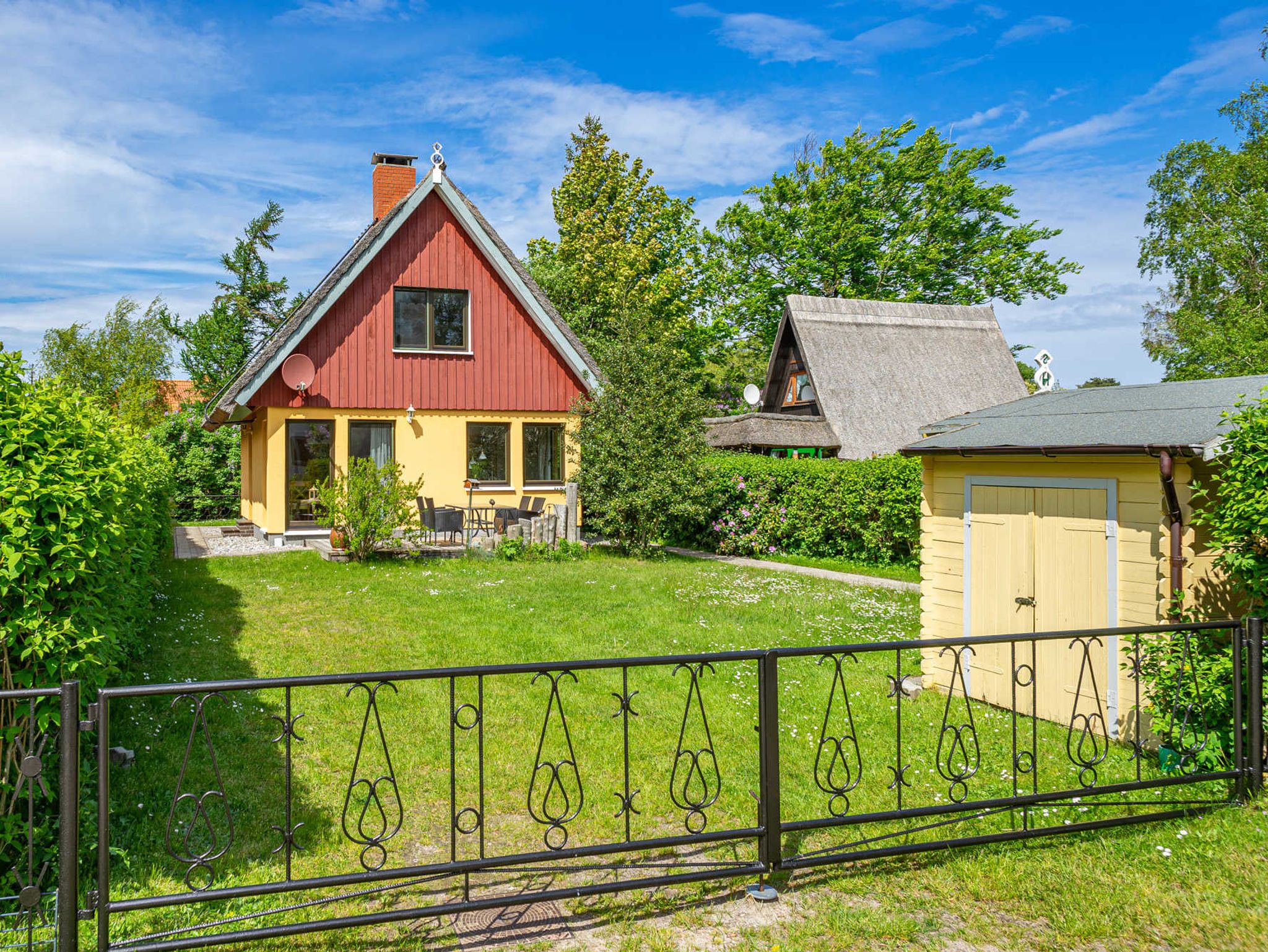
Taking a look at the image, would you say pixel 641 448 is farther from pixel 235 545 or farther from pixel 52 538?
pixel 52 538

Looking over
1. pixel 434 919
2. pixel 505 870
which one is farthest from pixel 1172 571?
pixel 434 919

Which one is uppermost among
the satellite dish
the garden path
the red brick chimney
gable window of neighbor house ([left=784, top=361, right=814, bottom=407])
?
the red brick chimney

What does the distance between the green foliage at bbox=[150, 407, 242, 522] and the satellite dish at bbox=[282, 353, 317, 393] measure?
9.73m

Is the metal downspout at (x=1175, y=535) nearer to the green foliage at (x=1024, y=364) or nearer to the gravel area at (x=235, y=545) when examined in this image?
the gravel area at (x=235, y=545)

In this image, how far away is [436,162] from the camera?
18.3 meters

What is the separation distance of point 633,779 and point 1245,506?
4217 millimetres

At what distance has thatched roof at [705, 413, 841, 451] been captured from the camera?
2391 cm

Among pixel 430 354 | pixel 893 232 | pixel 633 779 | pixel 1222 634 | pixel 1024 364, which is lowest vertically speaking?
pixel 633 779

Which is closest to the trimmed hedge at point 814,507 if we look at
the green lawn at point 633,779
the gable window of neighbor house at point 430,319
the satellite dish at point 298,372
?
the green lawn at point 633,779

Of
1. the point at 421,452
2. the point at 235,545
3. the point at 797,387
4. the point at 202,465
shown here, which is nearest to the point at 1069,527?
the point at 421,452

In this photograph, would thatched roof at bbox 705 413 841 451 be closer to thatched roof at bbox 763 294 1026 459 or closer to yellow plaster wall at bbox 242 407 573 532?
thatched roof at bbox 763 294 1026 459

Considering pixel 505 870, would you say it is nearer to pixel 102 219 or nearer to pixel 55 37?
pixel 55 37

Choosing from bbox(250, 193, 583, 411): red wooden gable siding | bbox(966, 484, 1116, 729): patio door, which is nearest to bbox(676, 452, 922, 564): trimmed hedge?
bbox(250, 193, 583, 411): red wooden gable siding

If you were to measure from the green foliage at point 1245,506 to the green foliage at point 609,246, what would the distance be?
28697 millimetres
